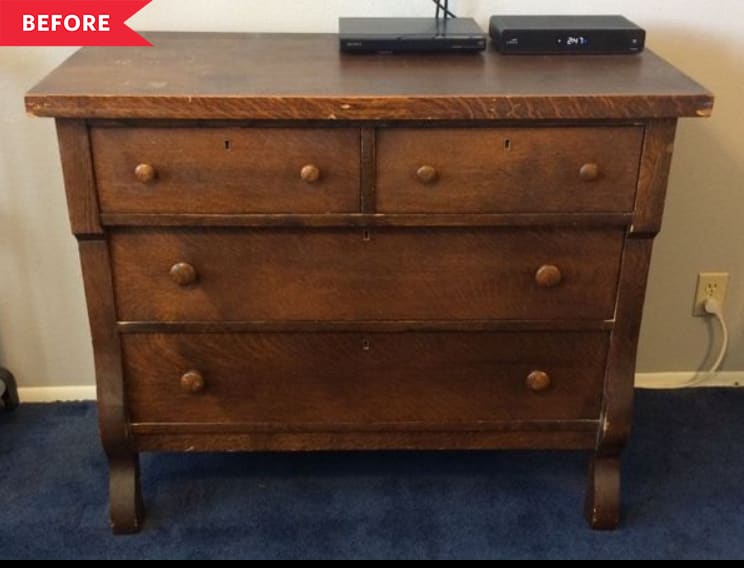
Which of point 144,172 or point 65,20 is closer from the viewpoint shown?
point 144,172

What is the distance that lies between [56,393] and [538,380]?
1.14 meters

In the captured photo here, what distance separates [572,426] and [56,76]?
105cm

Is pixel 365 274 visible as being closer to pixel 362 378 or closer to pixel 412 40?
pixel 362 378

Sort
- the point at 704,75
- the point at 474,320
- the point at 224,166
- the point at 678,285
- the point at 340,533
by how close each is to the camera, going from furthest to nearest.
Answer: the point at 678,285 < the point at 704,75 < the point at 340,533 < the point at 474,320 < the point at 224,166

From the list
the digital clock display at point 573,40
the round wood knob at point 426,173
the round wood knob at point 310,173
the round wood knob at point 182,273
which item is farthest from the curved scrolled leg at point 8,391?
the digital clock display at point 573,40

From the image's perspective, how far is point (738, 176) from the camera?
6.31 ft

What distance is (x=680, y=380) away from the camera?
6.97ft

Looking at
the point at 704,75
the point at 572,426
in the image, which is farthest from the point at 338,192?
the point at 704,75

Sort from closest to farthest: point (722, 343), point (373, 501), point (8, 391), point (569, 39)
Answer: point (569, 39) < point (373, 501) < point (8, 391) < point (722, 343)

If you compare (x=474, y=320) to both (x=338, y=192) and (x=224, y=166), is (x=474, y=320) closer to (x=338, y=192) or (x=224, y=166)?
(x=338, y=192)

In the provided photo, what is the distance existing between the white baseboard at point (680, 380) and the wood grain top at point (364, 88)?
87 cm

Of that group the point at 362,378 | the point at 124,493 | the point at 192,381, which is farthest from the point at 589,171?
the point at 124,493

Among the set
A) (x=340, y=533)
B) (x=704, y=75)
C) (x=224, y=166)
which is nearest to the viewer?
(x=224, y=166)

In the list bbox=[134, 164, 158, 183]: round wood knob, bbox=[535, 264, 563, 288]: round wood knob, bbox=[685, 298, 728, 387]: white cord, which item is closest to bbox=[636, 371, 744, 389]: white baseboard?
bbox=[685, 298, 728, 387]: white cord
